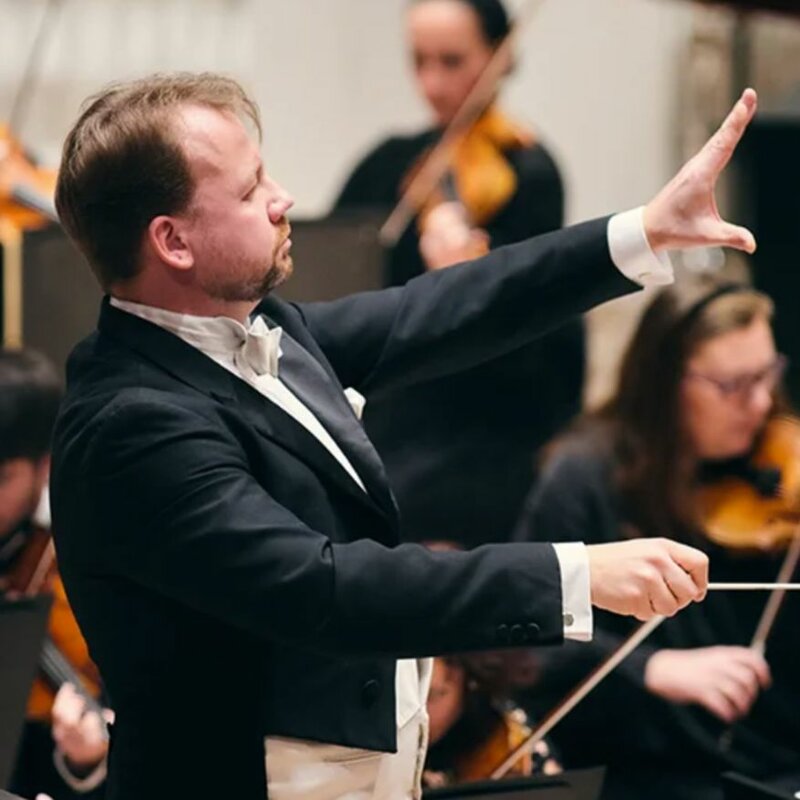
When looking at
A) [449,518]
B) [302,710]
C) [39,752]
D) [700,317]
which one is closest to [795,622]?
[700,317]

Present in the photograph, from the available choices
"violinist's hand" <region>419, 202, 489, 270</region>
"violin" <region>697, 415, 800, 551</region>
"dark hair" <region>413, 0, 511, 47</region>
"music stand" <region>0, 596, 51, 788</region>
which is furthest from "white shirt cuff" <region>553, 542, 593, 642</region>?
"dark hair" <region>413, 0, 511, 47</region>

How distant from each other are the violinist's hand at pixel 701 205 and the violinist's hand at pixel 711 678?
0.81 metres

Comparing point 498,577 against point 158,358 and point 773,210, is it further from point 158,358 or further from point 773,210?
point 773,210

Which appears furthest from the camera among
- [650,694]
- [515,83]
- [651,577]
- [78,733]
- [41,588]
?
[515,83]

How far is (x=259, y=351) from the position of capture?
1470 millimetres

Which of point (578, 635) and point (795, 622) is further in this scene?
point (795, 622)

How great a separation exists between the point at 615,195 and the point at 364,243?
82.8 inches

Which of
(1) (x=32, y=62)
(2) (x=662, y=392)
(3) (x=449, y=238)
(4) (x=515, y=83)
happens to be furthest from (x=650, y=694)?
(4) (x=515, y=83)

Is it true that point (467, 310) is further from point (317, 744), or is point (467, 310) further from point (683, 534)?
point (683, 534)

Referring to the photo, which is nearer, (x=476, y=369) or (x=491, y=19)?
(x=476, y=369)

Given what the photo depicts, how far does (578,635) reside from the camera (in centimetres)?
137

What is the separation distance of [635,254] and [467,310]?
0.14 metres

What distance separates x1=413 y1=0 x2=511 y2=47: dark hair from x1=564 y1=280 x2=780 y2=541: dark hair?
0.67 m

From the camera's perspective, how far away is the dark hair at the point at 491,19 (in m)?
2.97
